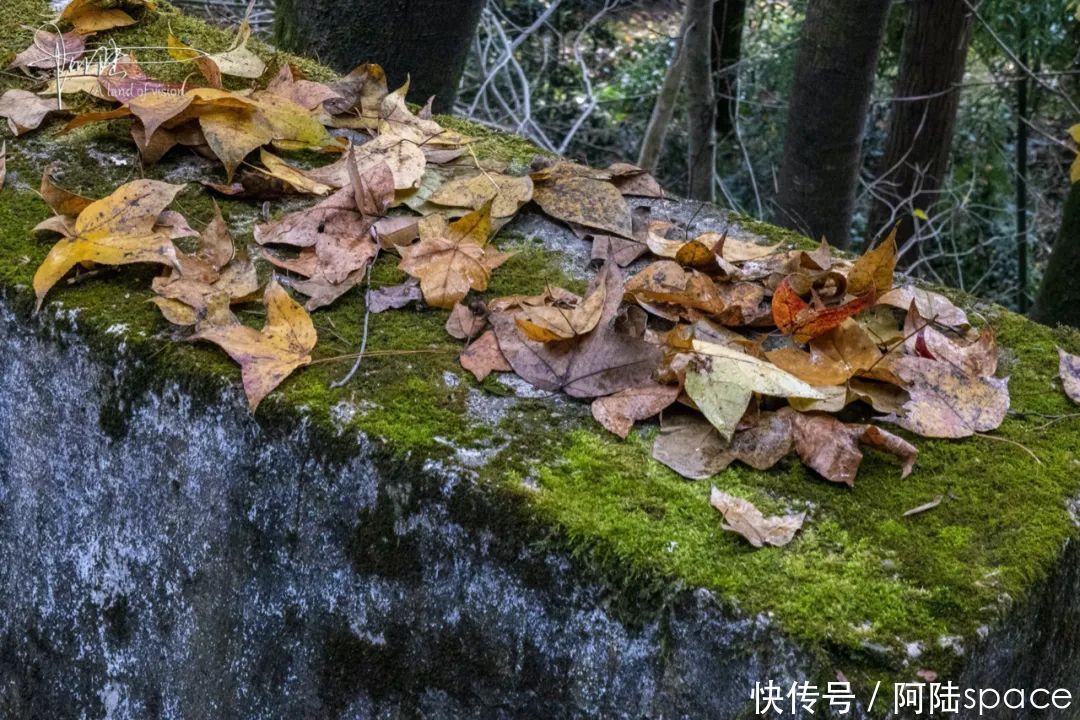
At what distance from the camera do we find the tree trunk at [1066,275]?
3.61 metres

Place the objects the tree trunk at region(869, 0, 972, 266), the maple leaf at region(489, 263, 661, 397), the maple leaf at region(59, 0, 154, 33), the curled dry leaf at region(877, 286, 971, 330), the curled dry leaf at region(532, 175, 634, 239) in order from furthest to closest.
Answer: the tree trunk at region(869, 0, 972, 266)
the maple leaf at region(59, 0, 154, 33)
the curled dry leaf at region(532, 175, 634, 239)
the curled dry leaf at region(877, 286, 971, 330)
the maple leaf at region(489, 263, 661, 397)

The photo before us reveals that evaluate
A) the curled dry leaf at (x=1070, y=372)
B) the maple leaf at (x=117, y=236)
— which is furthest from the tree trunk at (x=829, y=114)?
the maple leaf at (x=117, y=236)

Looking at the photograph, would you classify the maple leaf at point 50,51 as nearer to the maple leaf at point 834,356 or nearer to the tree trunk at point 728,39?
the maple leaf at point 834,356

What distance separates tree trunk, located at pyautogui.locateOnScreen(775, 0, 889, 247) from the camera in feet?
12.3

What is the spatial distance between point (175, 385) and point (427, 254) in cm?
43

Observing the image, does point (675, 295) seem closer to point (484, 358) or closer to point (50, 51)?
point (484, 358)

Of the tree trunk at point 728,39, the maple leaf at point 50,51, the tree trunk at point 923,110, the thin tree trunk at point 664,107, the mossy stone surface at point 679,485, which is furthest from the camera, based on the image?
the tree trunk at point 728,39

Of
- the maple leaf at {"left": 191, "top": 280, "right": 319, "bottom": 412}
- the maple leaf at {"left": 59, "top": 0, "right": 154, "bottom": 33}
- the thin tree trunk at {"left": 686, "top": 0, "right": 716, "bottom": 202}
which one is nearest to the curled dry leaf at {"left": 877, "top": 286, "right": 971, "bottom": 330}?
the maple leaf at {"left": 191, "top": 280, "right": 319, "bottom": 412}

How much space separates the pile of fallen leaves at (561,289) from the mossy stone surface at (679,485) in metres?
0.03

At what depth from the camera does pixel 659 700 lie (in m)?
1.07

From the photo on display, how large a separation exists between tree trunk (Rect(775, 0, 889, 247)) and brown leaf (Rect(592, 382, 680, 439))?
2803 millimetres

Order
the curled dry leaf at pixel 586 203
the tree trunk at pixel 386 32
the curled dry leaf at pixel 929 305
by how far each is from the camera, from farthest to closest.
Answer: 1. the tree trunk at pixel 386 32
2. the curled dry leaf at pixel 586 203
3. the curled dry leaf at pixel 929 305

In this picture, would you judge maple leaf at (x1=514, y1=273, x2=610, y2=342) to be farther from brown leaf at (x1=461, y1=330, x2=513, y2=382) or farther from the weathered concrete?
the weathered concrete

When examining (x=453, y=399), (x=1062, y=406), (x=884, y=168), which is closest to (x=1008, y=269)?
(x=884, y=168)
